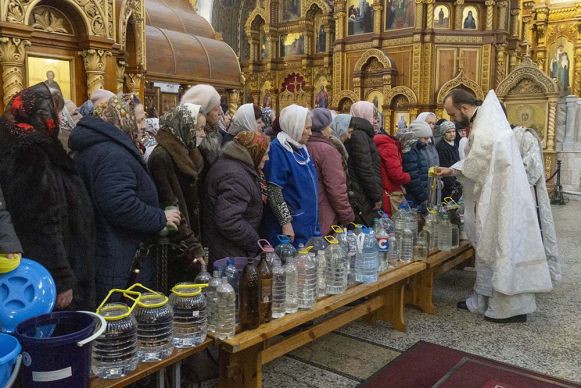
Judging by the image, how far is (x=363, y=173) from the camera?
4285 mm

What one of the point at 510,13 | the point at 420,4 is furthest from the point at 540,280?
the point at 510,13

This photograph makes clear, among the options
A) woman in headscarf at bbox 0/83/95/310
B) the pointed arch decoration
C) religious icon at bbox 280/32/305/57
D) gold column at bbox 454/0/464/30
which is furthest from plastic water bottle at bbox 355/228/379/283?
religious icon at bbox 280/32/305/57

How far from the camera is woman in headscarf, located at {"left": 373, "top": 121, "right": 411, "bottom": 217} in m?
4.70

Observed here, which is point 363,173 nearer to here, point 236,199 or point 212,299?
point 236,199

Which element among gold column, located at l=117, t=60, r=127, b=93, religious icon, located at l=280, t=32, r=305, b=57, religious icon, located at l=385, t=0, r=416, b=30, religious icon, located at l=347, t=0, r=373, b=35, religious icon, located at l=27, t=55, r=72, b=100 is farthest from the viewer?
religious icon, located at l=280, t=32, r=305, b=57

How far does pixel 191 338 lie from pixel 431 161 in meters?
3.65

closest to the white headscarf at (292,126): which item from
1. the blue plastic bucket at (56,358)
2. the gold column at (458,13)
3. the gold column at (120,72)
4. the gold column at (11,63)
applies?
the blue plastic bucket at (56,358)

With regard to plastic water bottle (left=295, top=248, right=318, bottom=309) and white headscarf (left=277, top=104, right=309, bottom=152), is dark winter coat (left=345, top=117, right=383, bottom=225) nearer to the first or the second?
white headscarf (left=277, top=104, right=309, bottom=152)

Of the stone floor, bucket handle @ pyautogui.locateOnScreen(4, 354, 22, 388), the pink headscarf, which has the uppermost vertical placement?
the pink headscarf

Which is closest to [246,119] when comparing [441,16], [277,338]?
[277,338]

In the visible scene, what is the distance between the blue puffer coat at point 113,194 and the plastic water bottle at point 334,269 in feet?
3.35

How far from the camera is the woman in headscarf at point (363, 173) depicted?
430 cm

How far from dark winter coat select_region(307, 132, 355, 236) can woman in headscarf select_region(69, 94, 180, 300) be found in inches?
57.8

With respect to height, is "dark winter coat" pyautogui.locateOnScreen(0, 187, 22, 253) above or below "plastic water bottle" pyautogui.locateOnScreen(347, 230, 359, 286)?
above
